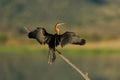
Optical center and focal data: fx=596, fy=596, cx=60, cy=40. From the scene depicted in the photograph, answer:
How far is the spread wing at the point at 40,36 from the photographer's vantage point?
6.44m

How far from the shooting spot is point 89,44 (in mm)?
115375

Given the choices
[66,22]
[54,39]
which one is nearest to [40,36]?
[54,39]

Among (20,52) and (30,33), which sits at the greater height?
(30,33)

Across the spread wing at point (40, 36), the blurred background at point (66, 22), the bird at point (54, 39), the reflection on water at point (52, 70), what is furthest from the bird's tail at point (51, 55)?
the blurred background at point (66, 22)

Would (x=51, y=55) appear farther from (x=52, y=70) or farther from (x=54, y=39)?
(x=52, y=70)

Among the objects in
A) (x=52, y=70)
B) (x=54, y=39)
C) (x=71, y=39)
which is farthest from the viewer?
(x=52, y=70)

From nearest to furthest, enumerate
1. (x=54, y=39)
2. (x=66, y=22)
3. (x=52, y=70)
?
1. (x=54, y=39)
2. (x=52, y=70)
3. (x=66, y=22)

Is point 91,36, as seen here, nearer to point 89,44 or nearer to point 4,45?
point 89,44

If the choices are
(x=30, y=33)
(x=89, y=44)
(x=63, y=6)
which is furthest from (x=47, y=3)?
(x=30, y=33)

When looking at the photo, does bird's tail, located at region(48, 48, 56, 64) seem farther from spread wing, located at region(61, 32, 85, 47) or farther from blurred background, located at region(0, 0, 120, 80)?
blurred background, located at region(0, 0, 120, 80)

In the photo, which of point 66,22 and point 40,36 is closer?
point 40,36

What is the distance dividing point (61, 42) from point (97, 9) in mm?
167579

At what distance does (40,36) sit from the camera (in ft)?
21.4

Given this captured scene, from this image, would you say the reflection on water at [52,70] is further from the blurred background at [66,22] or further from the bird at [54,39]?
the bird at [54,39]
